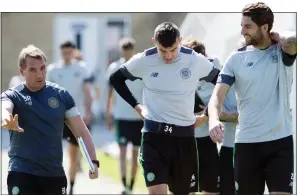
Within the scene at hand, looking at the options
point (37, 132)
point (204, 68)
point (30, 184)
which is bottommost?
point (30, 184)

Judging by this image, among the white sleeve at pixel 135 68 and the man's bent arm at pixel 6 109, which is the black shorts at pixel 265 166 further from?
the man's bent arm at pixel 6 109

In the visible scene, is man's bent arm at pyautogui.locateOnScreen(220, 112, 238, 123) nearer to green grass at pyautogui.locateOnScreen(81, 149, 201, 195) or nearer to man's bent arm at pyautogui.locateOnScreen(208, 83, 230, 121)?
man's bent arm at pyautogui.locateOnScreen(208, 83, 230, 121)

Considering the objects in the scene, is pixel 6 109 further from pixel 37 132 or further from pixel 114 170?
pixel 114 170

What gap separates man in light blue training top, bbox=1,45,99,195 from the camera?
24.7ft

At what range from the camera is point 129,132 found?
1305 cm

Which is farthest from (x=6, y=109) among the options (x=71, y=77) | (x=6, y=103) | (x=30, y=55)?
(x=71, y=77)

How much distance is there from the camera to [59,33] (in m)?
32.2

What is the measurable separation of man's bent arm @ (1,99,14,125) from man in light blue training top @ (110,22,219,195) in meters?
1.53

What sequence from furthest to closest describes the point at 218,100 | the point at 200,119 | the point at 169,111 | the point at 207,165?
the point at 207,165 → the point at 200,119 → the point at 169,111 → the point at 218,100

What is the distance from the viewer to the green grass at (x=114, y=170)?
13918mm

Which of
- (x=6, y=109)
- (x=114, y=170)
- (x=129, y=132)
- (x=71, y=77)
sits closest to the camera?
(x=6, y=109)

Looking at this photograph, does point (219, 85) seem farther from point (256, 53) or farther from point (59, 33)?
point (59, 33)

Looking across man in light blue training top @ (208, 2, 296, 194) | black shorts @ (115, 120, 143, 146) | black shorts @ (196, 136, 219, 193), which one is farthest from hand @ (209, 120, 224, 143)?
black shorts @ (115, 120, 143, 146)

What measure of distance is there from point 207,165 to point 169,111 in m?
1.31
